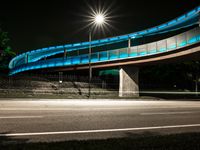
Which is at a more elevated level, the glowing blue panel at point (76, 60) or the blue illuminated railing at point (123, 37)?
the blue illuminated railing at point (123, 37)

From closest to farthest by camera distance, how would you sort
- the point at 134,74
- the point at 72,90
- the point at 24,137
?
the point at 24,137, the point at 72,90, the point at 134,74

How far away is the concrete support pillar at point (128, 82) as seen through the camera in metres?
32.3

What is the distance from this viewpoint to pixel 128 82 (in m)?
32.9

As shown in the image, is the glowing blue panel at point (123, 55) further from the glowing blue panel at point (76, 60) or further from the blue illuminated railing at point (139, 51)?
the glowing blue panel at point (76, 60)

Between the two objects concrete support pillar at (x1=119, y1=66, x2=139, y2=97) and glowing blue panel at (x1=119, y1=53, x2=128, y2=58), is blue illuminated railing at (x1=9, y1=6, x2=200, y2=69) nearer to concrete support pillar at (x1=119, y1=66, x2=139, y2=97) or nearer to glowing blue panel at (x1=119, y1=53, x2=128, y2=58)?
glowing blue panel at (x1=119, y1=53, x2=128, y2=58)

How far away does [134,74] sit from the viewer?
33.9 metres

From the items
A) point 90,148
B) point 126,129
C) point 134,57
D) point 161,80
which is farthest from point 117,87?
point 90,148

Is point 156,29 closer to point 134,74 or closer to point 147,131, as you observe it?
point 134,74

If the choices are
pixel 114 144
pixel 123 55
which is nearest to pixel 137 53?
pixel 123 55

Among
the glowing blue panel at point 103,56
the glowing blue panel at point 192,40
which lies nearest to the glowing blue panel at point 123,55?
the glowing blue panel at point 103,56

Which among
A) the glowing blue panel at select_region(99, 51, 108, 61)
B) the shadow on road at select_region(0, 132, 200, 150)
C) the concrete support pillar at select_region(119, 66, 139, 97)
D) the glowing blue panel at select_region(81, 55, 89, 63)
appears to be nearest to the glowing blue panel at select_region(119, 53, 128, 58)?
the concrete support pillar at select_region(119, 66, 139, 97)

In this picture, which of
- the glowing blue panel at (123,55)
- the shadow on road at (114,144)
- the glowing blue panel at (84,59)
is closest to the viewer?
the shadow on road at (114,144)

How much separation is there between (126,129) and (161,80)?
1927 inches

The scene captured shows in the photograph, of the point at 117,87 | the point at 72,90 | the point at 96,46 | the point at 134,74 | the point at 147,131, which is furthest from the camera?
the point at 96,46
